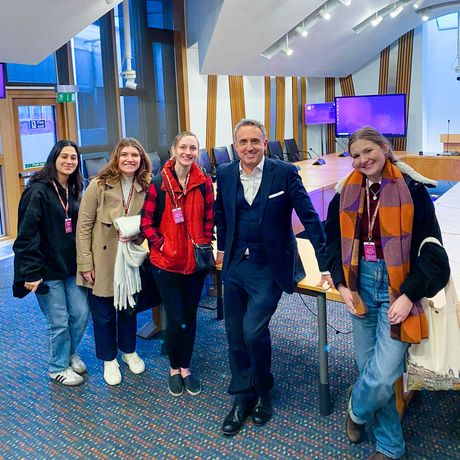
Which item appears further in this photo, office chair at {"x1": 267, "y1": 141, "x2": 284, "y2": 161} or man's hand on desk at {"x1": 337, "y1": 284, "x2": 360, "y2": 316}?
A: office chair at {"x1": 267, "y1": 141, "x2": 284, "y2": 161}

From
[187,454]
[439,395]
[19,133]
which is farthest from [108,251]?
[19,133]

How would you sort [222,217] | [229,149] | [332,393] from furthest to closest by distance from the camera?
[229,149], [332,393], [222,217]

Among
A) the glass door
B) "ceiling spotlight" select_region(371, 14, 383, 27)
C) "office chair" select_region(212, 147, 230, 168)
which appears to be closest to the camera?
the glass door

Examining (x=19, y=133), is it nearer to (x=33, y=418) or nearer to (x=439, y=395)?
(x=33, y=418)

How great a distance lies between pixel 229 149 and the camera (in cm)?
897

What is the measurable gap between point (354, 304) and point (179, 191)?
1.03 meters

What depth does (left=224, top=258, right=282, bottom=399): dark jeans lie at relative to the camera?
7.45 feet

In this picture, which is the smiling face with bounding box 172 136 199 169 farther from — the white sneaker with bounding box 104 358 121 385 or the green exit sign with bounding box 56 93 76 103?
the green exit sign with bounding box 56 93 76 103

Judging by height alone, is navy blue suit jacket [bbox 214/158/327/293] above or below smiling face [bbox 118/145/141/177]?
below

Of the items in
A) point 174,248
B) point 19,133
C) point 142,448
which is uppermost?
point 19,133

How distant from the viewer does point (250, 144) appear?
220 cm

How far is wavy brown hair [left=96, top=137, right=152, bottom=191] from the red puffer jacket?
0.23m

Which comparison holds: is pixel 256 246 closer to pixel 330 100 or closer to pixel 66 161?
pixel 66 161

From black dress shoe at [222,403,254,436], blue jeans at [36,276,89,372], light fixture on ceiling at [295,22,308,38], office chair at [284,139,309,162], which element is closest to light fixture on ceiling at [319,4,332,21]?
light fixture on ceiling at [295,22,308,38]
